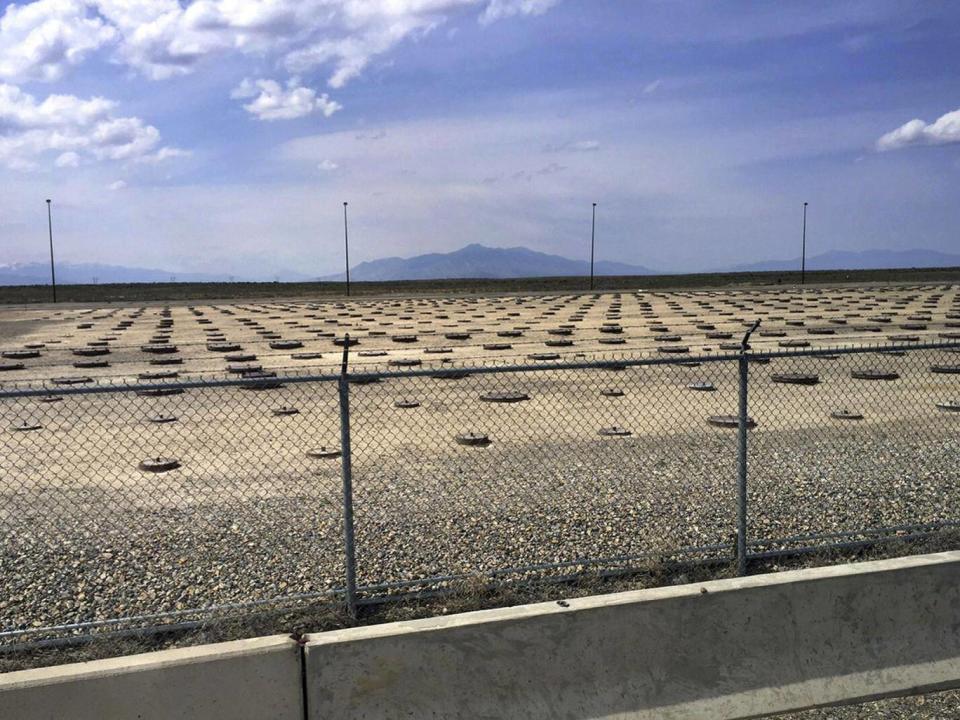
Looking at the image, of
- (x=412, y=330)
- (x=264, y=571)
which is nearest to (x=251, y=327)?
(x=412, y=330)

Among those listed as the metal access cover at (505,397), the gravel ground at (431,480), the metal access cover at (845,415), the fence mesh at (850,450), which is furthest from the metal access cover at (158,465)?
the metal access cover at (845,415)

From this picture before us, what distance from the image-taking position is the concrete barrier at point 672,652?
4445mm

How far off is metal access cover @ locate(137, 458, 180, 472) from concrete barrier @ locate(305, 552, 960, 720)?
561 centimetres

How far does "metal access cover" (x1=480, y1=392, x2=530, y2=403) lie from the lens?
13.9m

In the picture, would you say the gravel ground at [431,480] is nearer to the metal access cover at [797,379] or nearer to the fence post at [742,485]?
the metal access cover at [797,379]

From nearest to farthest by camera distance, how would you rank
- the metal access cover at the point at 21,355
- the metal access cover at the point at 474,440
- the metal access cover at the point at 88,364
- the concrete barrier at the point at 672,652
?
the concrete barrier at the point at 672,652 < the metal access cover at the point at 474,440 < the metal access cover at the point at 88,364 < the metal access cover at the point at 21,355

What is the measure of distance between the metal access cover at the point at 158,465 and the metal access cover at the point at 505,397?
18.2ft

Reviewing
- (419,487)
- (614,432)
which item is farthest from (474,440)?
(419,487)

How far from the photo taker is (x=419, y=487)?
27.0 ft

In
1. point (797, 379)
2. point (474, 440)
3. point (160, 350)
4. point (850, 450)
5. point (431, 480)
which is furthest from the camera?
point (160, 350)

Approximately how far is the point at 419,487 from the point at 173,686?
416 cm

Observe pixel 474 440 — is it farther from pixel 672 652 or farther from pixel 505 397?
pixel 672 652

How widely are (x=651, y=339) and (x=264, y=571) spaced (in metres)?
18.5

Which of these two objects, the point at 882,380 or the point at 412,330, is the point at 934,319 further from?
the point at 412,330
